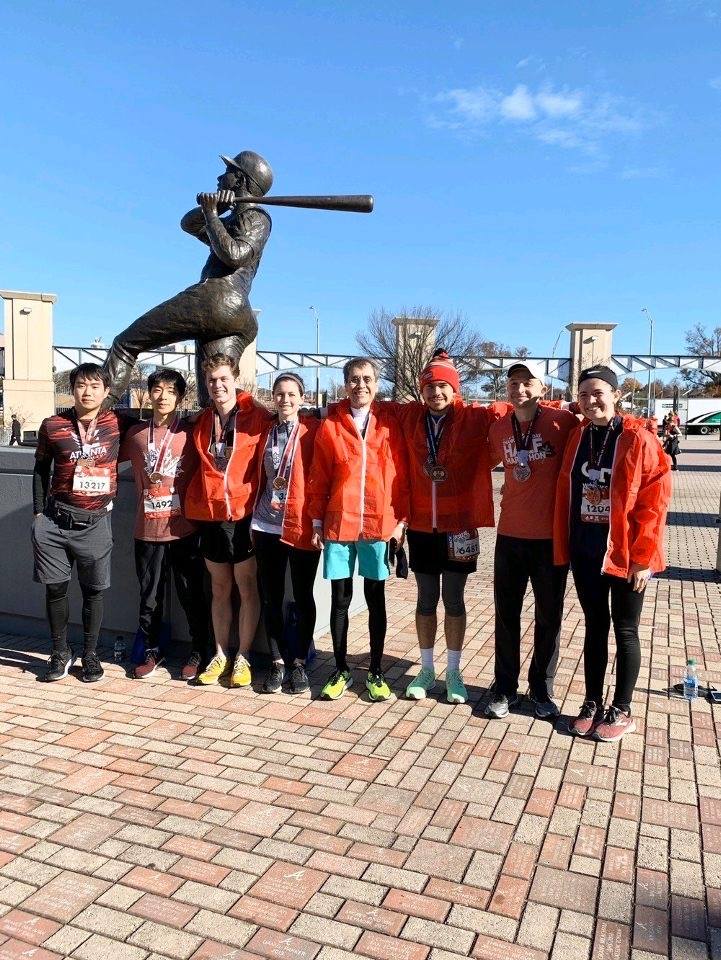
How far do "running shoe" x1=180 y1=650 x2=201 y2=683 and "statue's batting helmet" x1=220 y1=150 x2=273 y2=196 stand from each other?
10.7 feet

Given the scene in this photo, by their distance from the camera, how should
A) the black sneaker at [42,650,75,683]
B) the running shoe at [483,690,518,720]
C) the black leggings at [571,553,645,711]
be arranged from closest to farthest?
the black leggings at [571,553,645,711], the running shoe at [483,690,518,720], the black sneaker at [42,650,75,683]

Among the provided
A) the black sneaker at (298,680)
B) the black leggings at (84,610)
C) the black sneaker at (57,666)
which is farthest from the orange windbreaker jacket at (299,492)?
the black sneaker at (57,666)

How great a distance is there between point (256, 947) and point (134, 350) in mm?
3946

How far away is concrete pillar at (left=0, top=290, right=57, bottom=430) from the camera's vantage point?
30.1 meters

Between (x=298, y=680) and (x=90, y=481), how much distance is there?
5.50 ft

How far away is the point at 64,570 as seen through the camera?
4.29 meters

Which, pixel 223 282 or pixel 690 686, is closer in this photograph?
pixel 690 686

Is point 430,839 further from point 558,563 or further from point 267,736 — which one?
point 558,563

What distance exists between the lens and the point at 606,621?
356cm

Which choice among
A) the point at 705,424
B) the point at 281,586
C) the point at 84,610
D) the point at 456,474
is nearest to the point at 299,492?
the point at 281,586

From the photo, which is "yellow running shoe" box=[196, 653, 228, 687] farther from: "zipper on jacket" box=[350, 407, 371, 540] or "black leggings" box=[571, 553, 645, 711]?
"black leggings" box=[571, 553, 645, 711]

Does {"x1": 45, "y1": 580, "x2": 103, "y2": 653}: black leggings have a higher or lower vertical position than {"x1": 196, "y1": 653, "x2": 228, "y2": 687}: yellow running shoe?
higher

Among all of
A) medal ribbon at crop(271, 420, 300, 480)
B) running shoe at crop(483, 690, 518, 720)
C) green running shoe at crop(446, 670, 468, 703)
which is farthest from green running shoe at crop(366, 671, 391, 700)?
medal ribbon at crop(271, 420, 300, 480)

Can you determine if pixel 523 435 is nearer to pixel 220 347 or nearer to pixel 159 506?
pixel 159 506
